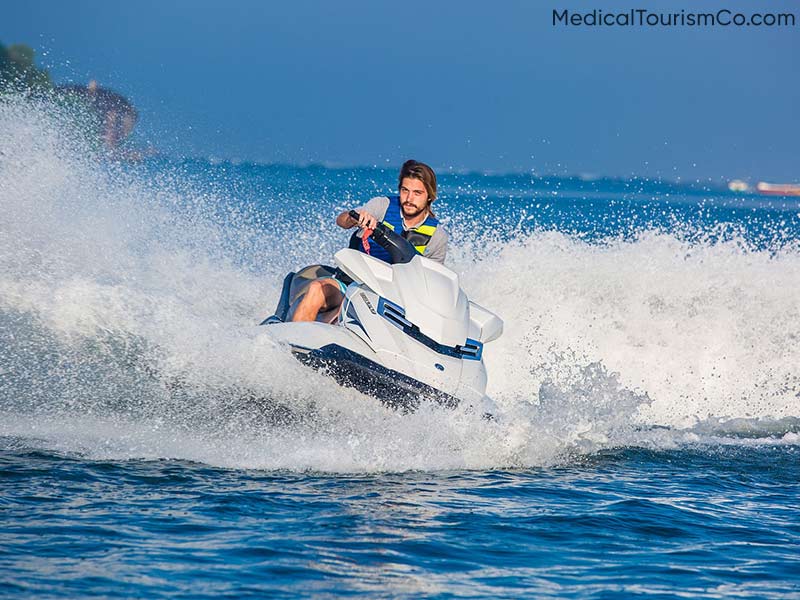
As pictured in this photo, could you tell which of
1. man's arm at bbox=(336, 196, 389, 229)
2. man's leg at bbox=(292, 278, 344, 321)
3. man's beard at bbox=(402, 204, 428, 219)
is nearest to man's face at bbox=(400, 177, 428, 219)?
man's beard at bbox=(402, 204, 428, 219)

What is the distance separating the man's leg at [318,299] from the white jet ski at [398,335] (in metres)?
0.08

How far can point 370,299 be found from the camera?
587 cm

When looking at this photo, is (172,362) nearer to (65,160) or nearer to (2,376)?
(2,376)

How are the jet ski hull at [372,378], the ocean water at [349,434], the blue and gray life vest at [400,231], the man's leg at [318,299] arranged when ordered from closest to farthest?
the ocean water at [349,434]
the jet ski hull at [372,378]
the man's leg at [318,299]
the blue and gray life vest at [400,231]

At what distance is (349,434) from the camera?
5.73 meters

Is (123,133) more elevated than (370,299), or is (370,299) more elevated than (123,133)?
(123,133)

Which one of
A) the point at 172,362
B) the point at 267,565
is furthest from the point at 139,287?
the point at 267,565

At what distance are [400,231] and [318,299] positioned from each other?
61 cm

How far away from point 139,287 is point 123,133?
15.9 metres

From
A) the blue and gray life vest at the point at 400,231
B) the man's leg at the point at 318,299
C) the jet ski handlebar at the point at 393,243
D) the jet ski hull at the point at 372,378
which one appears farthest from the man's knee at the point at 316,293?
the jet ski hull at the point at 372,378

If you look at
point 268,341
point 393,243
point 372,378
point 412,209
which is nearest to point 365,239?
point 393,243

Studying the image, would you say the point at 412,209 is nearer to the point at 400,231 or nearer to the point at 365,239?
the point at 400,231

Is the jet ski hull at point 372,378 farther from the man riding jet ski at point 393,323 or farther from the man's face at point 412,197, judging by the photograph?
the man's face at point 412,197

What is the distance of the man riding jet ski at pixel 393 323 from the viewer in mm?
5645
